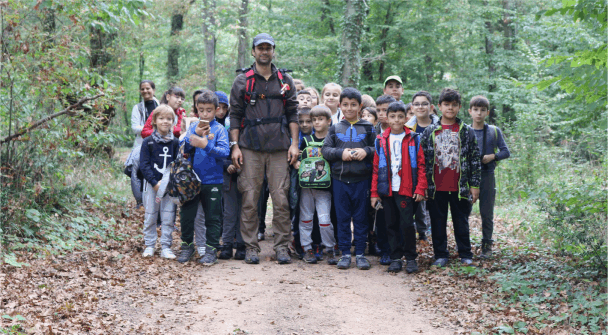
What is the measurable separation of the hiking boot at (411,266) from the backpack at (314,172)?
1.38m

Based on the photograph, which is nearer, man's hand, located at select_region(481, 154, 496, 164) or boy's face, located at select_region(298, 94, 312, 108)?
man's hand, located at select_region(481, 154, 496, 164)

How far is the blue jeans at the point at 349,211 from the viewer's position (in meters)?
6.20

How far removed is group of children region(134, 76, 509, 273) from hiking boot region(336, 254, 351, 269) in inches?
0.6

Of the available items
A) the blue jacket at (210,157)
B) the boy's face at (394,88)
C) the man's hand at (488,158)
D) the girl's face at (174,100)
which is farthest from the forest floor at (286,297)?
the boy's face at (394,88)

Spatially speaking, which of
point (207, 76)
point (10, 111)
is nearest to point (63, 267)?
point (10, 111)

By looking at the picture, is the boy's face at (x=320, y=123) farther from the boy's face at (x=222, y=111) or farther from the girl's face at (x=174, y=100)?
the girl's face at (x=174, y=100)

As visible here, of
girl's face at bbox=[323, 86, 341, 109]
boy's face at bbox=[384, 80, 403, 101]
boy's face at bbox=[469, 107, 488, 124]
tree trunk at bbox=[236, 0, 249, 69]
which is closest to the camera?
boy's face at bbox=[469, 107, 488, 124]

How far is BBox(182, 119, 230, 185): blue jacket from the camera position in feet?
20.0

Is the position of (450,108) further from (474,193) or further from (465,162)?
(474,193)

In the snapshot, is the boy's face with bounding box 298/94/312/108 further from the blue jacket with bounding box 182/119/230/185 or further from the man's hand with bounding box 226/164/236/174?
the man's hand with bounding box 226/164/236/174

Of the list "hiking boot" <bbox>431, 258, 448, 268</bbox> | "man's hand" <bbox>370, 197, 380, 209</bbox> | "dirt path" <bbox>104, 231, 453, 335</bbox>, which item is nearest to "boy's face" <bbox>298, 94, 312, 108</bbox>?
"man's hand" <bbox>370, 197, 380, 209</bbox>

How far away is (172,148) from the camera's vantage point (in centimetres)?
633

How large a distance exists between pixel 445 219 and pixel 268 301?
2585mm

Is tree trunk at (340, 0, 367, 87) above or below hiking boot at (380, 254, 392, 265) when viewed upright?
above
